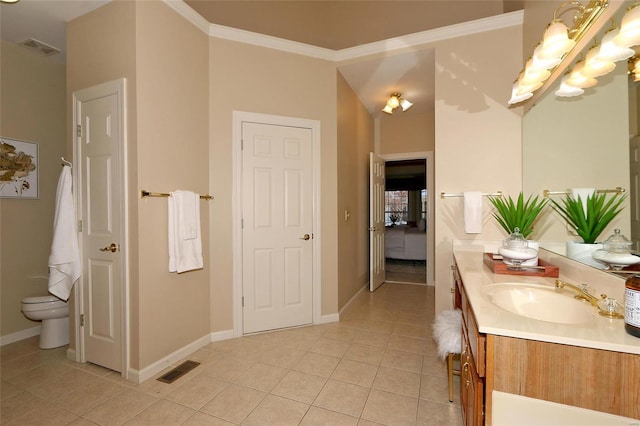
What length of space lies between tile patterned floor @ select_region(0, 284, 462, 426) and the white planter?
1.14m

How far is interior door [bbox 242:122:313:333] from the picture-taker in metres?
2.89

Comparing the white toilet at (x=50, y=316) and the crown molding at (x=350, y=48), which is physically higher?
the crown molding at (x=350, y=48)

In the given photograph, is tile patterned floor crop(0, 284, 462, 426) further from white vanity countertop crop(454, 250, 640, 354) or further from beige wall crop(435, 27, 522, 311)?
white vanity countertop crop(454, 250, 640, 354)

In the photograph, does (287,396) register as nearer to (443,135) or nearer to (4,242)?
(443,135)

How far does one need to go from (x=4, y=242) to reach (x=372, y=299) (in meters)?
4.00

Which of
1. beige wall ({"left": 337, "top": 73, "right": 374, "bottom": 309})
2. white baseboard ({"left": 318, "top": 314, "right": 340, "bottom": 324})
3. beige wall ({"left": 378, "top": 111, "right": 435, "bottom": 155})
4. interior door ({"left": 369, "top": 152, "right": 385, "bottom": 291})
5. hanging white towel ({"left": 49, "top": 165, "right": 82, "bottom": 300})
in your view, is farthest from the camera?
beige wall ({"left": 378, "top": 111, "right": 435, "bottom": 155})

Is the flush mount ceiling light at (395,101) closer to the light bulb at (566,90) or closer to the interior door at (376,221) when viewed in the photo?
the interior door at (376,221)

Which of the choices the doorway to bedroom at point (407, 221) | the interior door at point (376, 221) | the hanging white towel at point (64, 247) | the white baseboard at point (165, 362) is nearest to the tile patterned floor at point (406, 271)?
the doorway to bedroom at point (407, 221)

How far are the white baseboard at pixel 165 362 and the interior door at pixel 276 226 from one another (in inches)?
18.2

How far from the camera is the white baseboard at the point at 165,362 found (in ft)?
6.81

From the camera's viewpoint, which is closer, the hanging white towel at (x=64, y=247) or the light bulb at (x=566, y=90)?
the light bulb at (x=566, y=90)

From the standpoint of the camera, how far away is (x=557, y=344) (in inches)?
33.1

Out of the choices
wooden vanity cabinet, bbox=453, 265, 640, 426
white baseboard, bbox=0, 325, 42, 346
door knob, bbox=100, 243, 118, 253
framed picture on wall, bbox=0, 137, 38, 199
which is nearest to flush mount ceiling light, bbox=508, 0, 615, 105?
wooden vanity cabinet, bbox=453, 265, 640, 426

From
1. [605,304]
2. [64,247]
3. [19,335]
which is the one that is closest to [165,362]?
[64,247]
